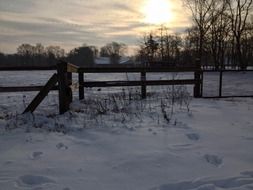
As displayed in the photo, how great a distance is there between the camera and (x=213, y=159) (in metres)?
4.95

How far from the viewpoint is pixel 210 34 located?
59.8m

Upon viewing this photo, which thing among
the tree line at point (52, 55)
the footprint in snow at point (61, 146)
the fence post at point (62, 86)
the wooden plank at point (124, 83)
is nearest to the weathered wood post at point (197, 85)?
the wooden plank at point (124, 83)

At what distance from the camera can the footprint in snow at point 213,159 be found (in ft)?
15.8

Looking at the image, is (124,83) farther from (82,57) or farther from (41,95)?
(82,57)

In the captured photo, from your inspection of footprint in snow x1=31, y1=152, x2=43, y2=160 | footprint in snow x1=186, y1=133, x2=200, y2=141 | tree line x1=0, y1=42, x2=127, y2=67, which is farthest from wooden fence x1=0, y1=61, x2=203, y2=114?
tree line x1=0, y1=42, x2=127, y2=67

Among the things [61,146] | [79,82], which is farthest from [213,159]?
[79,82]

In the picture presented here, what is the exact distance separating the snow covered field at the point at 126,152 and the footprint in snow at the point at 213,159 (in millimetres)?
14

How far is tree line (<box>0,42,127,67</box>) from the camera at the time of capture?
136 meters

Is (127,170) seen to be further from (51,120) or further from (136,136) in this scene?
(51,120)

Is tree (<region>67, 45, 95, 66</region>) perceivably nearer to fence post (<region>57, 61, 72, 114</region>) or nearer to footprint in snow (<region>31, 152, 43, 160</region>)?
fence post (<region>57, 61, 72, 114</region>)

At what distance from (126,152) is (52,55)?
423ft

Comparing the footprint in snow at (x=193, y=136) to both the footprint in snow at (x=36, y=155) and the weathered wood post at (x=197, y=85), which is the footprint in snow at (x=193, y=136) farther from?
the weathered wood post at (x=197, y=85)

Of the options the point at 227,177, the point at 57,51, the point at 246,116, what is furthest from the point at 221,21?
the point at 57,51

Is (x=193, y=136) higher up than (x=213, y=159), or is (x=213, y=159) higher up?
(x=193, y=136)
